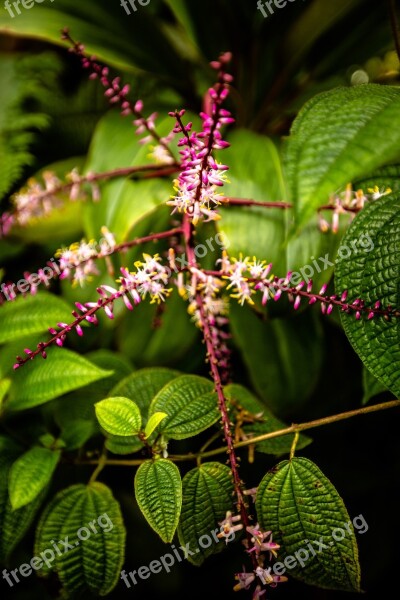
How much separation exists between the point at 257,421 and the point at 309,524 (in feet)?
0.53

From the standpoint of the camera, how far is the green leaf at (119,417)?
594 millimetres

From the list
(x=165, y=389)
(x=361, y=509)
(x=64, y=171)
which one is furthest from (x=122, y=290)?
(x=361, y=509)

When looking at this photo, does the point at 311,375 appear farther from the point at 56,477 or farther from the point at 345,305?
the point at 56,477

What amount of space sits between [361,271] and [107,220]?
0.51 meters

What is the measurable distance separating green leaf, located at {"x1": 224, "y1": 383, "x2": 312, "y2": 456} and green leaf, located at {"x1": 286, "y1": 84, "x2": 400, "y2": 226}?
31 centimetres

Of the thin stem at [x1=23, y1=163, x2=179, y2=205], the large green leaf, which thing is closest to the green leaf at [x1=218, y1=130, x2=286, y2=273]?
the large green leaf

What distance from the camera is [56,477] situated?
34.2 inches

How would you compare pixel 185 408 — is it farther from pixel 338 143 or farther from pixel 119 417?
pixel 338 143

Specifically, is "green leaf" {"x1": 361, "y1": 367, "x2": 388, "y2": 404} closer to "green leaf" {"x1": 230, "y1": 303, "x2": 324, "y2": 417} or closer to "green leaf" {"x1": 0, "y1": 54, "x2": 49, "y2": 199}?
"green leaf" {"x1": 230, "y1": 303, "x2": 324, "y2": 417}

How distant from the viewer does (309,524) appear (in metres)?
0.57

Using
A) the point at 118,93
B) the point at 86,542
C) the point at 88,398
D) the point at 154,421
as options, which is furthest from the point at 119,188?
the point at 86,542

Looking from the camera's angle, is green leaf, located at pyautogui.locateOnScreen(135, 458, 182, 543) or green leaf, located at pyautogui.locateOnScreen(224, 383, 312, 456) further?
green leaf, located at pyautogui.locateOnScreen(224, 383, 312, 456)

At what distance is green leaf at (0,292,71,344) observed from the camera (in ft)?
2.33

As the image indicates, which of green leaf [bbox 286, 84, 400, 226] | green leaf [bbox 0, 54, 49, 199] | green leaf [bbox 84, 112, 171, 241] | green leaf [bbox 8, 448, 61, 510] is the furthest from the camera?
green leaf [bbox 0, 54, 49, 199]
